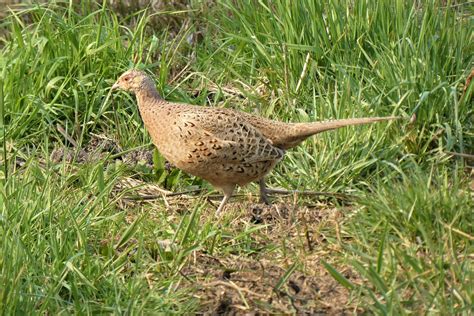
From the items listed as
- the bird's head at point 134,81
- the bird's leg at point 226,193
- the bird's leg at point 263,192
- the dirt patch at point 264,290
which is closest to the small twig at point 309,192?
the bird's leg at point 263,192

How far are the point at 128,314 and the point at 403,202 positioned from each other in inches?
56.4

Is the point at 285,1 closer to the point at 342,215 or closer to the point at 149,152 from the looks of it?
the point at 149,152

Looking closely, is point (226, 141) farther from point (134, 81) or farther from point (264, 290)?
point (264, 290)

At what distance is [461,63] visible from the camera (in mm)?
6941

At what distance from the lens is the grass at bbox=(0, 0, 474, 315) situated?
5.00 meters

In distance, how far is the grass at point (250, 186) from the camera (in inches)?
197

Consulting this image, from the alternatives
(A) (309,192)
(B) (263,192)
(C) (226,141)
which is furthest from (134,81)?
(A) (309,192)

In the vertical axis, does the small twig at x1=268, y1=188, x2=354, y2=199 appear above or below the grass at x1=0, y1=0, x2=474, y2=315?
below

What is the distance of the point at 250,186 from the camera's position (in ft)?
22.2

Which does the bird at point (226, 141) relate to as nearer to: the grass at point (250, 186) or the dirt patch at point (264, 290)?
the grass at point (250, 186)

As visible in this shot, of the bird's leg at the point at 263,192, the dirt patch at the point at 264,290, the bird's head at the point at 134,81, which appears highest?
the bird's head at the point at 134,81

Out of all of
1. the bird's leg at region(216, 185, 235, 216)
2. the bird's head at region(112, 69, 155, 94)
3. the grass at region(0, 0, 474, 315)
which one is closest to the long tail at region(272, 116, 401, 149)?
the grass at region(0, 0, 474, 315)

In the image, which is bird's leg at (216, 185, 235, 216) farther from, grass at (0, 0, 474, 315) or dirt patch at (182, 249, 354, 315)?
dirt patch at (182, 249, 354, 315)

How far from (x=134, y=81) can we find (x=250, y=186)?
37.0 inches
